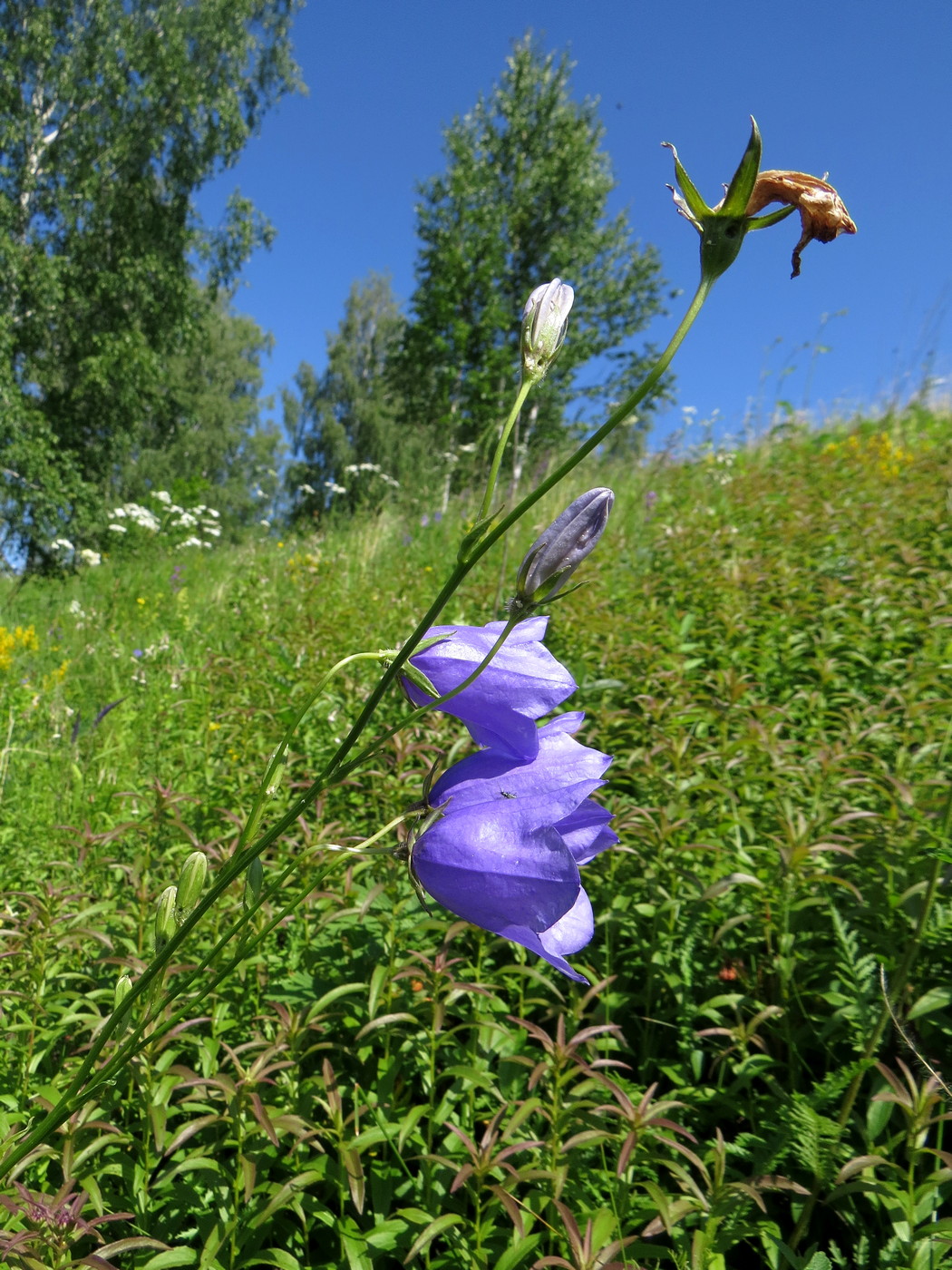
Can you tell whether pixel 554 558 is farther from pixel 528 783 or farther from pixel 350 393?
pixel 350 393

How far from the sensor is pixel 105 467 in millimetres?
13375

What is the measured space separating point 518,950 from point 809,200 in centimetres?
140

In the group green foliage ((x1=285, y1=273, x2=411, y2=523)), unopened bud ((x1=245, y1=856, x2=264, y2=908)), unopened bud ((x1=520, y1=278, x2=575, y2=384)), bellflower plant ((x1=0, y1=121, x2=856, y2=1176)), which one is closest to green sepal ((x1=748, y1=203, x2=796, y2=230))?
bellflower plant ((x1=0, y1=121, x2=856, y2=1176))

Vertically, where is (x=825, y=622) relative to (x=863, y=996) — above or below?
above

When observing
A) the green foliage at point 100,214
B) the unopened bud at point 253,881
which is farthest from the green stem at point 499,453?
the green foliage at point 100,214

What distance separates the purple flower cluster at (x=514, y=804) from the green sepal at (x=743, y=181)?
0.36m

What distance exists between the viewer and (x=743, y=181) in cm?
48

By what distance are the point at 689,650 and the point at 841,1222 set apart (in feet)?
5.53

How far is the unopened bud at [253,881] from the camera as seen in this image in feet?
2.11

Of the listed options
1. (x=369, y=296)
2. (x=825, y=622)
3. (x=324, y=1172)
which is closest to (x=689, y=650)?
(x=825, y=622)

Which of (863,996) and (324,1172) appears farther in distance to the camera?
(863,996)

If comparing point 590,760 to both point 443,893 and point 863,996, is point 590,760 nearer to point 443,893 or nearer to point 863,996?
point 443,893

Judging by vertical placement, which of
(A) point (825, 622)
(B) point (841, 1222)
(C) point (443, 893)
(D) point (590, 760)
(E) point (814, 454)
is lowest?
(B) point (841, 1222)

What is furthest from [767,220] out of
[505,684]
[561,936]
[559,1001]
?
[559,1001]
